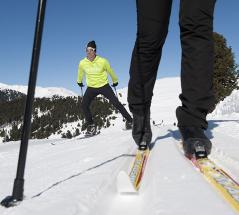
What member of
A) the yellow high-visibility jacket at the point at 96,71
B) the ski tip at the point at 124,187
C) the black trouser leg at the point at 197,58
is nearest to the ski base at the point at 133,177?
the ski tip at the point at 124,187

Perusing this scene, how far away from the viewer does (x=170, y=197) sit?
1.26 m

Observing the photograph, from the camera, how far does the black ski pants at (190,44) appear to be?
7.44 ft

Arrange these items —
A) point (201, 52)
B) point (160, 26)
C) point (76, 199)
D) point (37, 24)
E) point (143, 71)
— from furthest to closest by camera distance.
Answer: point (143, 71)
point (160, 26)
point (201, 52)
point (37, 24)
point (76, 199)

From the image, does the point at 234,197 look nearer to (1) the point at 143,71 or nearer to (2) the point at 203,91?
(2) the point at 203,91

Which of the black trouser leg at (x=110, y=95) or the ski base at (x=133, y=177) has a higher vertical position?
the black trouser leg at (x=110, y=95)

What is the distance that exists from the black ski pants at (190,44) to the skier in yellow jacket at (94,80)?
7.14m

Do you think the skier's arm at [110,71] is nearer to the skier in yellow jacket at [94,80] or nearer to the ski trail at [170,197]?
the skier in yellow jacket at [94,80]

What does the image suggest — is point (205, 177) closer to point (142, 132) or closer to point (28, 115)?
point (28, 115)

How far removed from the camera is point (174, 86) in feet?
225

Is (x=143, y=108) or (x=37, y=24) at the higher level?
(x=37, y=24)

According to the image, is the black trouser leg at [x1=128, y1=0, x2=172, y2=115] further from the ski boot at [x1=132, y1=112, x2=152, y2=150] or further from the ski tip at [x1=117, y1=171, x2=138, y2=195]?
the ski tip at [x1=117, y1=171, x2=138, y2=195]

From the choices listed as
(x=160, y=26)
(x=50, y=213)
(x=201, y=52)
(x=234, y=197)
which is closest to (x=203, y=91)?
(x=201, y=52)

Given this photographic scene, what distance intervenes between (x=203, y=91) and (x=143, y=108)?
68 centimetres

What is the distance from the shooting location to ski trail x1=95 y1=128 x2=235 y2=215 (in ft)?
3.69
